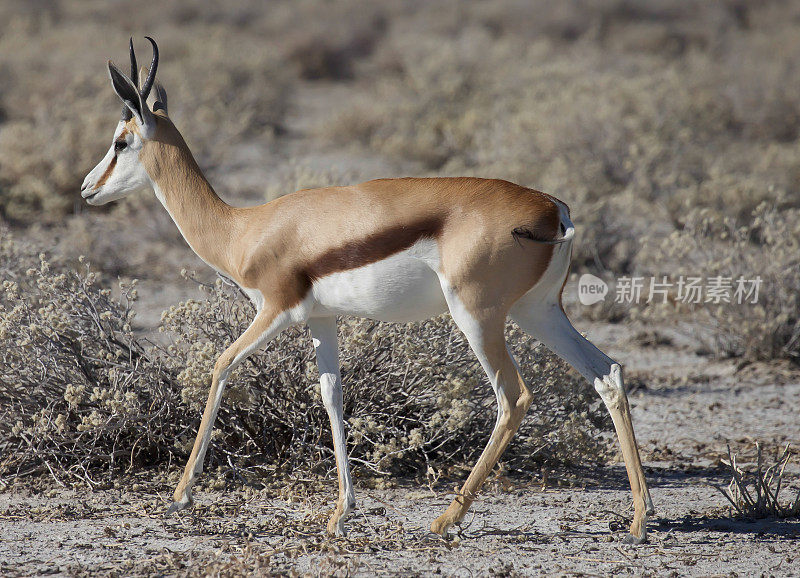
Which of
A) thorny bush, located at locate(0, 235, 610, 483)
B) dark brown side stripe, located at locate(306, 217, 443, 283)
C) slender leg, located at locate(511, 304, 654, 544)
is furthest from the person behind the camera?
thorny bush, located at locate(0, 235, 610, 483)

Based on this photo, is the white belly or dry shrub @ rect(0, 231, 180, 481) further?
dry shrub @ rect(0, 231, 180, 481)

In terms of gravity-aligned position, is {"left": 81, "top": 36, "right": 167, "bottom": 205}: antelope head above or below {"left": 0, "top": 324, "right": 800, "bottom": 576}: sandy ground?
above

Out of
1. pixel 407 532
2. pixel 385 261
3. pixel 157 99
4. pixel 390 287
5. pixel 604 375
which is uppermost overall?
pixel 157 99

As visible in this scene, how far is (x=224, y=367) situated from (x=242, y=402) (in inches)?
33.0

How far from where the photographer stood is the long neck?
15.0 feet

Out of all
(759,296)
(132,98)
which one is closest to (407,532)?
(132,98)

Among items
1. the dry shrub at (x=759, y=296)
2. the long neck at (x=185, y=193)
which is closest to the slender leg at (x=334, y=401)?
the long neck at (x=185, y=193)

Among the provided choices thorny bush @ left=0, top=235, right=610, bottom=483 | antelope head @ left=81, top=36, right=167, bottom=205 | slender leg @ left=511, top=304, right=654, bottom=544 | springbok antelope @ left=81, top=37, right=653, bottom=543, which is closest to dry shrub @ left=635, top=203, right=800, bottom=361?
thorny bush @ left=0, top=235, right=610, bottom=483

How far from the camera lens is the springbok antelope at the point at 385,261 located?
13.4 feet

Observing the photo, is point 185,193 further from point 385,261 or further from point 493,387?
point 493,387

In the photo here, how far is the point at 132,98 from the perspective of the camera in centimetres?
438

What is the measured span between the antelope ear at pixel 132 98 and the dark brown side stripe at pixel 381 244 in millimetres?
1124

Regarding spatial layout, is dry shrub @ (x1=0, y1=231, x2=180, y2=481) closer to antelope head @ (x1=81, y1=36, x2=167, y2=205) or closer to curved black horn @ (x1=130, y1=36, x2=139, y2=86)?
antelope head @ (x1=81, y1=36, x2=167, y2=205)

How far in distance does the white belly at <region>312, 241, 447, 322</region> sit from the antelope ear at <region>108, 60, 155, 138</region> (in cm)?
114
